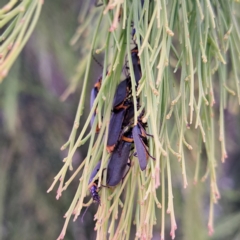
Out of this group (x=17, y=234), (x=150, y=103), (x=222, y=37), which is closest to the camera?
(x=150, y=103)

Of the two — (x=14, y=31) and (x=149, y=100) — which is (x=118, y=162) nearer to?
(x=149, y=100)

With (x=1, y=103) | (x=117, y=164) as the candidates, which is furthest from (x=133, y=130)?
(x=1, y=103)

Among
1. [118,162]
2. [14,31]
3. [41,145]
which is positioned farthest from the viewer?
[41,145]

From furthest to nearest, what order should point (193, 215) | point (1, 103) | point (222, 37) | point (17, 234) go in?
point (17, 234) < point (1, 103) < point (193, 215) < point (222, 37)

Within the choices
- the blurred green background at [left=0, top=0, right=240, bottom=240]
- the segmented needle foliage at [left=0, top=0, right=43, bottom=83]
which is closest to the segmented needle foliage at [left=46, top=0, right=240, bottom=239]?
the segmented needle foliage at [left=0, top=0, right=43, bottom=83]

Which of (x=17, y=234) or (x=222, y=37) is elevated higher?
(x=222, y=37)

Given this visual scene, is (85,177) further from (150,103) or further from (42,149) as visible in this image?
(42,149)

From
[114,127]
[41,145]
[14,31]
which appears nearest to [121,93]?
[114,127]

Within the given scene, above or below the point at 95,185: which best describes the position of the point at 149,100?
above

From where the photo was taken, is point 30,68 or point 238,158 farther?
point 238,158

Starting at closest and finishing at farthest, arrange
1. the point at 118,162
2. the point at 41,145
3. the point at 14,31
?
the point at 14,31 < the point at 118,162 < the point at 41,145
